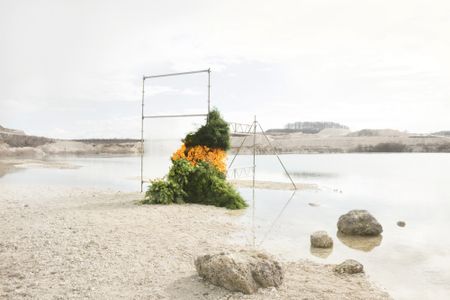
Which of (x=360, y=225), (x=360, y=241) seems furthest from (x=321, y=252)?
(x=360, y=225)

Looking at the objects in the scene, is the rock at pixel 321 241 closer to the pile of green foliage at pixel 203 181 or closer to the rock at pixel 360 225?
the rock at pixel 360 225

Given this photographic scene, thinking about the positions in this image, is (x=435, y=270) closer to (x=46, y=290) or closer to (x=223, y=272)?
(x=223, y=272)

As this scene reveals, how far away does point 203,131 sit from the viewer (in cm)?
1784

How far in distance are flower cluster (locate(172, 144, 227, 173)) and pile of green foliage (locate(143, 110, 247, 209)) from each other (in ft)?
0.71

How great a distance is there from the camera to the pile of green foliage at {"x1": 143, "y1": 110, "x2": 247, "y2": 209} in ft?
54.4

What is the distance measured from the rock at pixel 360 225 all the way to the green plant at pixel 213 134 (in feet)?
22.6

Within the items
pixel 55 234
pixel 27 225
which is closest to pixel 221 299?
pixel 55 234

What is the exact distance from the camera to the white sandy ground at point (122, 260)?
6.45m

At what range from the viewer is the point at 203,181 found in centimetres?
1712

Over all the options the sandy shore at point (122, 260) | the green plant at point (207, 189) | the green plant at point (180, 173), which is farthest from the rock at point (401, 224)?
the green plant at point (180, 173)

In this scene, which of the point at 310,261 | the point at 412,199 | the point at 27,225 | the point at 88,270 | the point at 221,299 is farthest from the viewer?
the point at 412,199

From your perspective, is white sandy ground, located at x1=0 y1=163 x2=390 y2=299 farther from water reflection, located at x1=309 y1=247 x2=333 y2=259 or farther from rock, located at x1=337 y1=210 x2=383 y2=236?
rock, located at x1=337 y1=210 x2=383 y2=236

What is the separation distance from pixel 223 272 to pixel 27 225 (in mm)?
7072

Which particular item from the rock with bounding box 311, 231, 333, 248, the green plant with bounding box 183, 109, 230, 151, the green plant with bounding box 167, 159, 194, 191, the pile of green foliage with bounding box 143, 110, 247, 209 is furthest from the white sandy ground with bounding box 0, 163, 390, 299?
the green plant with bounding box 183, 109, 230, 151
